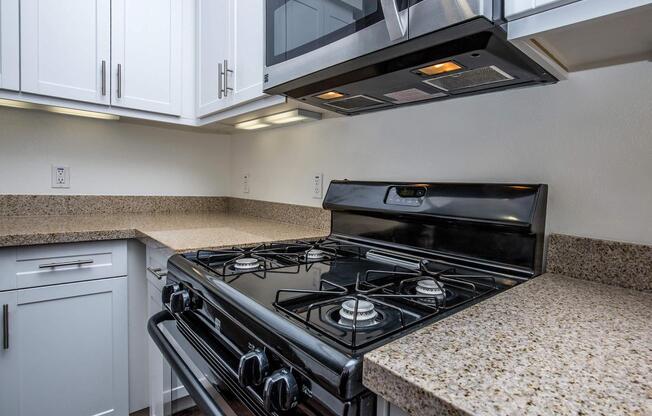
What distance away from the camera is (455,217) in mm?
948

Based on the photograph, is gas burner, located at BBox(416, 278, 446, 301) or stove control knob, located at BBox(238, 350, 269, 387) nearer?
stove control knob, located at BBox(238, 350, 269, 387)

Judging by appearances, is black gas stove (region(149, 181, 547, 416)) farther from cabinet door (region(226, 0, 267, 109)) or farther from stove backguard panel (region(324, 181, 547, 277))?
cabinet door (region(226, 0, 267, 109))

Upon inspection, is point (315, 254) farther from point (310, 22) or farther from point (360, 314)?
point (310, 22)

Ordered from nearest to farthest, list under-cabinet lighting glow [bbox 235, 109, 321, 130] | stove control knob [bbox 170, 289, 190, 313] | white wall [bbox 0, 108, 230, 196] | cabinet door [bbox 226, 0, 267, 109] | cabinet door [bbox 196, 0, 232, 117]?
1. stove control knob [bbox 170, 289, 190, 313]
2. cabinet door [bbox 226, 0, 267, 109]
3. under-cabinet lighting glow [bbox 235, 109, 321, 130]
4. cabinet door [bbox 196, 0, 232, 117]
5. white wall [bbox 0, 108, 230, 196]

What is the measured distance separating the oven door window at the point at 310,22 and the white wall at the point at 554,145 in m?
0.42

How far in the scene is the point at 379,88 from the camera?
1000 millimetres

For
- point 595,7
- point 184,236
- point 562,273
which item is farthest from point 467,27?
point 184,236

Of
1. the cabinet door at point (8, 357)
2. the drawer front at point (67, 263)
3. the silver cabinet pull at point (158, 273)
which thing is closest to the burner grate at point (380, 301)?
the silver cabinet pull at point (158, 273)

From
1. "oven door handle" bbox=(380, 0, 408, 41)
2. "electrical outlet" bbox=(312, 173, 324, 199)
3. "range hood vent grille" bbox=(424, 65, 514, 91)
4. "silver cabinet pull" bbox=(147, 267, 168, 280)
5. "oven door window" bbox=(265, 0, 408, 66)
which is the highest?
"oven door window" bbox=(265, 0, 408, 66)

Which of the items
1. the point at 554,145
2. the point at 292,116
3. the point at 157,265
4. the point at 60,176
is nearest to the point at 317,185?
the point at 292,116

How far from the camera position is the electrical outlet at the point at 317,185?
61.9 inches

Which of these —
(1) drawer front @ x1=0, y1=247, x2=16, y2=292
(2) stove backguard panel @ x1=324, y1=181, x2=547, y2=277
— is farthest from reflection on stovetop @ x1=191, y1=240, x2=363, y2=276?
(1) drawer front @ x1=0, y1=247, x2=16, y2=292

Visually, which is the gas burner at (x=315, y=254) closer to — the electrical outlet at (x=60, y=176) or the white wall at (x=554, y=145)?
the white wall at (x=554, y=145)

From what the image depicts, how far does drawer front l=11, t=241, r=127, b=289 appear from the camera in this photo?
49.3 inches
